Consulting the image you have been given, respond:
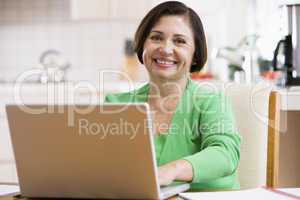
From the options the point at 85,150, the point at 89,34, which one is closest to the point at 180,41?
the point at 85,150

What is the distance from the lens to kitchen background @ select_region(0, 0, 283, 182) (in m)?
4.07

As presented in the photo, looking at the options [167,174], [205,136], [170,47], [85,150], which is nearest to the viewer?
[85,150]

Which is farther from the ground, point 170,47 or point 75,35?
point 75,35

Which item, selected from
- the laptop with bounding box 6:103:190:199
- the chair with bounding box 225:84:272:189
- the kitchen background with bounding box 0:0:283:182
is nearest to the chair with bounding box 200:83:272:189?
the chair with bounding box 225:84:272:189

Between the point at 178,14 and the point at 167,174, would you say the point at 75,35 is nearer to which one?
the point at 178,14

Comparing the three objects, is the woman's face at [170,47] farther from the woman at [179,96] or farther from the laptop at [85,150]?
the laptop at [85,150]

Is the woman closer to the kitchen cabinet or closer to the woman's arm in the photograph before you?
the woman's arm

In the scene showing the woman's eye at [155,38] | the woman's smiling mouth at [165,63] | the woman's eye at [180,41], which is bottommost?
the woman's smiling mouth at [165,63]

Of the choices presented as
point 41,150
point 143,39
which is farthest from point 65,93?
point 41,150

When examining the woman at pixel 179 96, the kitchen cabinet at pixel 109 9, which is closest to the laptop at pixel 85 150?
the woman at pixel 179 96

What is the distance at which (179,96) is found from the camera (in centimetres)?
156

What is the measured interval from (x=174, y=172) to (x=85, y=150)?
0.80ft

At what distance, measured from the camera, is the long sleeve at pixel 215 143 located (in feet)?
4.05

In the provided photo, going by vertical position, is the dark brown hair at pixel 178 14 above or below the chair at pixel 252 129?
above
